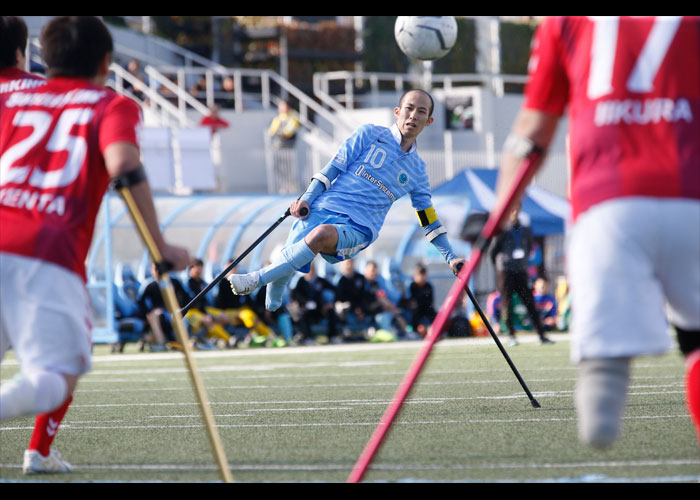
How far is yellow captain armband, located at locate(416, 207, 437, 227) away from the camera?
29.6ft

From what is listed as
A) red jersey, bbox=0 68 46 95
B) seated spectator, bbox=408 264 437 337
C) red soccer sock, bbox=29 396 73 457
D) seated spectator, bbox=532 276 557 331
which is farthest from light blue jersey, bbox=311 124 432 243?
seated spectator, bbox=532 276 557 331

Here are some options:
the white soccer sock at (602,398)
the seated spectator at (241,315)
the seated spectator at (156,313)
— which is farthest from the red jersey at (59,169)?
the seated spectator at (241,315)

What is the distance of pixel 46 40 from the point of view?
451cm

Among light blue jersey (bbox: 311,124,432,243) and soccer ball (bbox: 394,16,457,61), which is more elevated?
soccer ball (bbox: 394,16,457,61)

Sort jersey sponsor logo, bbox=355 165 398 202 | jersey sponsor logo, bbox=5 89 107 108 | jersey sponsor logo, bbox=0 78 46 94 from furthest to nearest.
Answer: jersey sponsor logo, bbox=355 165 398 202 < jersey sponsor logo, bbox=0 78 46 94 < jersey sponsor logo, bbox=5 89 107 108

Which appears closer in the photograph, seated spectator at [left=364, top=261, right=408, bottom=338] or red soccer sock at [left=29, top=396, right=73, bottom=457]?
red soccer sock at [left=29, top=396, right=73, bottom=457]

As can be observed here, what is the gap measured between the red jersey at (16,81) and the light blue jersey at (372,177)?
448 cm

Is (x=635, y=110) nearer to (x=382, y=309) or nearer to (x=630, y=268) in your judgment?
(x=630, y=268)

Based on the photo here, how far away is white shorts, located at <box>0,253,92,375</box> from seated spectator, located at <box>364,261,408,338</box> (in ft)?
51.7

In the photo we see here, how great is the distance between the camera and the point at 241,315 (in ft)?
63.7

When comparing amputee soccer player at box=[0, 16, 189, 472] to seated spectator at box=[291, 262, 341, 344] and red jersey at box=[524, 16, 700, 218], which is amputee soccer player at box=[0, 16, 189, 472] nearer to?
red jersey at box=[524, 16, 700, 218]

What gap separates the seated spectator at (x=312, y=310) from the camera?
19.5 m

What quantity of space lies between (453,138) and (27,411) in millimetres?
29166
